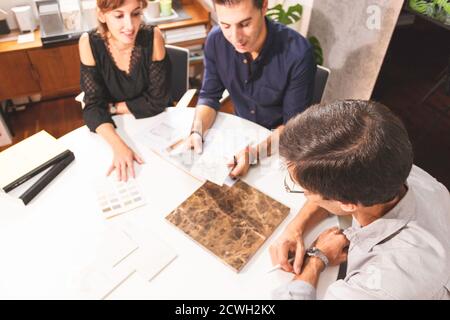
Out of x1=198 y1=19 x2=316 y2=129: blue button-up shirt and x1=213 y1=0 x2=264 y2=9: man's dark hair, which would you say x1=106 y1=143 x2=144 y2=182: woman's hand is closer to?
x1=198 y1=19 x2=316 y2=129: blue button-up shirt

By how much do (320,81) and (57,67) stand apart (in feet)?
6.43

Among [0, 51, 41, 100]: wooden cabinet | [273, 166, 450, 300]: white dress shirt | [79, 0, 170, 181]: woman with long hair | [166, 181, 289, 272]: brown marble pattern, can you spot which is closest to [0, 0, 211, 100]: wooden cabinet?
[0, 51, 41, 100]: wooden cabinet

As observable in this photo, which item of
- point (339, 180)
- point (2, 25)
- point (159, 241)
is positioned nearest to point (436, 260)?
point (339, 180)

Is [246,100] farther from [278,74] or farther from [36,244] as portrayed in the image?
[36,244]

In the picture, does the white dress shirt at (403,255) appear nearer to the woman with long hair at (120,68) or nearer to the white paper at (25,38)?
the woman with long hair at (120,68)

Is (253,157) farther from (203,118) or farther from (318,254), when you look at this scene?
(318,254)

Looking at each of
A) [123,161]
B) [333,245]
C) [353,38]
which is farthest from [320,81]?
[123,161]

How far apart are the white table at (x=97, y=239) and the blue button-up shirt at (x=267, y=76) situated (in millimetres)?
440

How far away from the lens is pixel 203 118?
1.51 m

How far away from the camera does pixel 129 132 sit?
4.88ft

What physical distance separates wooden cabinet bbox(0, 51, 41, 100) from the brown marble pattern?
6.47ft

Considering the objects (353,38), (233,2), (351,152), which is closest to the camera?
(351,152)

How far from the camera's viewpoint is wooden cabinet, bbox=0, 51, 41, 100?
2373 millimetres

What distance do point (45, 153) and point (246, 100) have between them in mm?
950
